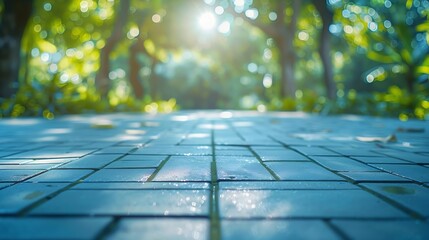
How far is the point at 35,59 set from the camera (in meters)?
16.7

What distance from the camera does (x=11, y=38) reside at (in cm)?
695

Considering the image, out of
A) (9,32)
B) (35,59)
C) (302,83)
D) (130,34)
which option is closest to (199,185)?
(9,32)

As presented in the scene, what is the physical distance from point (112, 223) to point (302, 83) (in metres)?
32.3

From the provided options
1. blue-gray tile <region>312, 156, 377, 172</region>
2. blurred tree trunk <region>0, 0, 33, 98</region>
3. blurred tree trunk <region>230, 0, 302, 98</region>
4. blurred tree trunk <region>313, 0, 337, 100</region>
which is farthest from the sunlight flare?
blue-gray tile <region>312, 156, 377, 172</region>

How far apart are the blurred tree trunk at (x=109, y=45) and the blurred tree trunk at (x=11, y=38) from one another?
341 centimetres

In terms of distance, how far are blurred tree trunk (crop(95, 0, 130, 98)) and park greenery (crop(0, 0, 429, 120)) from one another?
→ 3 centimetres

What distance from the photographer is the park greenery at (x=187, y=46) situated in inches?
280

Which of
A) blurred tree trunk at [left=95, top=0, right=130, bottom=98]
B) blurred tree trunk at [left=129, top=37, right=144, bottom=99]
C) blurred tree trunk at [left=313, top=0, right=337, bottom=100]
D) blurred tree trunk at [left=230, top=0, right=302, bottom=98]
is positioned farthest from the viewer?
blurred tree trunk at [left=129, top=37, right=144, bottom=99]

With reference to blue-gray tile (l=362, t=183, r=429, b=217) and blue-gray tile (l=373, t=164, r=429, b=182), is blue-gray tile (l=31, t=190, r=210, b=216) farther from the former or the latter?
blue-gray tile (l=373, t=164, r=429, b=182)

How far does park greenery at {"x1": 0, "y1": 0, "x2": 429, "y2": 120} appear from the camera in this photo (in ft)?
23.3

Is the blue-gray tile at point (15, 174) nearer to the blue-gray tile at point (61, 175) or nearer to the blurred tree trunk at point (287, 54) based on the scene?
the blue-gray tile at point (61, 175)

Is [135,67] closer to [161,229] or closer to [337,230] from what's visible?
[161,229]

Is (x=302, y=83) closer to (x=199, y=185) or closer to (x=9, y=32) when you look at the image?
(x=9, y=32)

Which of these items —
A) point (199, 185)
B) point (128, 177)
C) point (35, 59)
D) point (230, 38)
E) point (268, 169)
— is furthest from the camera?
point (230, 38)
